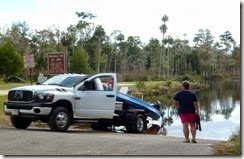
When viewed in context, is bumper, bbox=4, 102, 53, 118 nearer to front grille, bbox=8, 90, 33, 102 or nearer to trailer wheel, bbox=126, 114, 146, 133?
front grille, bbox=8, 90, 33, 102

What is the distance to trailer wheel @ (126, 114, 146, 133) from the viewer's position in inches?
600

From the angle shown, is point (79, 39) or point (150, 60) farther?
point (150, 60)

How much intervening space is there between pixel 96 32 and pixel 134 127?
6183 cm

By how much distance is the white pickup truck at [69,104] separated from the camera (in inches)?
501

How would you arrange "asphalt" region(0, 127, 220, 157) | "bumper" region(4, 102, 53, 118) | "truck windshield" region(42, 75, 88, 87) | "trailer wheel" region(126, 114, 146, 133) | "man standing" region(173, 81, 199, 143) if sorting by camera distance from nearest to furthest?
1. "asphalt" region(0, 127, 220, 157)
2. "man standing" region(173, 81, 199, 143)
3. "bumper" region(4, 102, 53, 118)
4. "truck windshield" region(42, 75, 88, 87)
5. "trailer wheel" region(126, 114, 146, 133)

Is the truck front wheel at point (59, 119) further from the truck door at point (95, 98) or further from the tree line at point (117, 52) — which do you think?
the tree line at point (117, 52)

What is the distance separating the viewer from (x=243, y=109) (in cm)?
778

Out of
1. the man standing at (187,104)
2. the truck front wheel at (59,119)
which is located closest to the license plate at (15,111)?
the truck front wheel at (59,119)

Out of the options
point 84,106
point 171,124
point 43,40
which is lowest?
point 171,124

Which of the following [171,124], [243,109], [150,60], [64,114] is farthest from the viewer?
[150,60]

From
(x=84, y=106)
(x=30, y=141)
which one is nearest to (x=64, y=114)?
(x=84, y=106)

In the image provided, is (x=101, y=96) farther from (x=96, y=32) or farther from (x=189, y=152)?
(x=96, y=32)

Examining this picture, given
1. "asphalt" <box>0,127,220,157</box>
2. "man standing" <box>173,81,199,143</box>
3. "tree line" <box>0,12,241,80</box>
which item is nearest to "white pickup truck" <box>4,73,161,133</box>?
"asphalt" <box>0,127,220,157</box>

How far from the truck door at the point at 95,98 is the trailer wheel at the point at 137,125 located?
3.55ft
